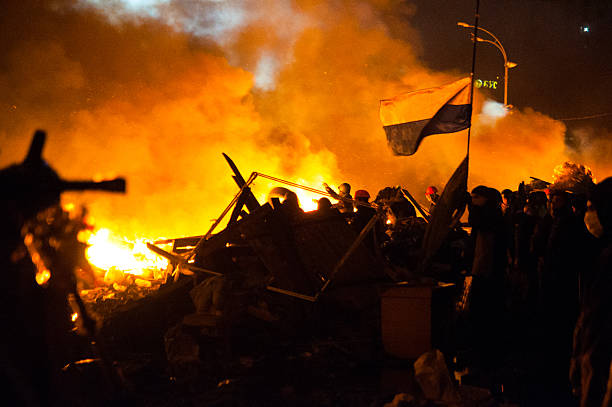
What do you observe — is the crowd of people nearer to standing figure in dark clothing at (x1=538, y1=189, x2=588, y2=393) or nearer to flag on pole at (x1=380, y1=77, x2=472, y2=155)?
standing figure in dark clothing at (x1=538, y1=189, x2=588, y2=393)

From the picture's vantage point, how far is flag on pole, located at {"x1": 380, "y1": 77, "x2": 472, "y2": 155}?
672 centimetres

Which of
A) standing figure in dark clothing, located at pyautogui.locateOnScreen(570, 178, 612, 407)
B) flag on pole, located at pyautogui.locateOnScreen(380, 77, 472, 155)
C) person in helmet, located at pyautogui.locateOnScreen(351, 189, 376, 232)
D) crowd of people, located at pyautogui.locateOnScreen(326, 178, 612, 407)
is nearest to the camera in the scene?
standing figure in dark clothing, located at pyautogui.locateOnScreen(570, 178, 612, 407)

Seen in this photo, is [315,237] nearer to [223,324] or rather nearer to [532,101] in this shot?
[223,324]

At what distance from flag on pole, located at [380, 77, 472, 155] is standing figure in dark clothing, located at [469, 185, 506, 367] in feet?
5.19

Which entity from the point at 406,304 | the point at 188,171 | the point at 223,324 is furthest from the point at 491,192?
the point at 188,171

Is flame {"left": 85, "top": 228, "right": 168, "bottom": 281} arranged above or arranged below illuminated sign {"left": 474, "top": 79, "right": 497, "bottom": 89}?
below

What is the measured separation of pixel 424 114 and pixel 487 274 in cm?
281

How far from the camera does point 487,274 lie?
5484 mm

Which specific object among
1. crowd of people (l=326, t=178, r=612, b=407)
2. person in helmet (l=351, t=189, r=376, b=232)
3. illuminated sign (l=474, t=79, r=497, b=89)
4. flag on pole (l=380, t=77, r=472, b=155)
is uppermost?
illuminated sign (l=474, t=79, r=497, b=89)

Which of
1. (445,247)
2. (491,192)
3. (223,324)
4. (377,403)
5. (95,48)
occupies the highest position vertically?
(95,48)

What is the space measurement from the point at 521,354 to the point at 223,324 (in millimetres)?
3742

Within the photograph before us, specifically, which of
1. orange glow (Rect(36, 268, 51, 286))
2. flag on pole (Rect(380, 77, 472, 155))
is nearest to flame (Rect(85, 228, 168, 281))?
flag on pole (Rect(380, 77, 472, 155))

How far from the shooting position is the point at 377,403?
167 inches

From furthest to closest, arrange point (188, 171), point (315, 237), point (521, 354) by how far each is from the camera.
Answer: point (188, 171)
point (315, 237)
point (521, 354)
